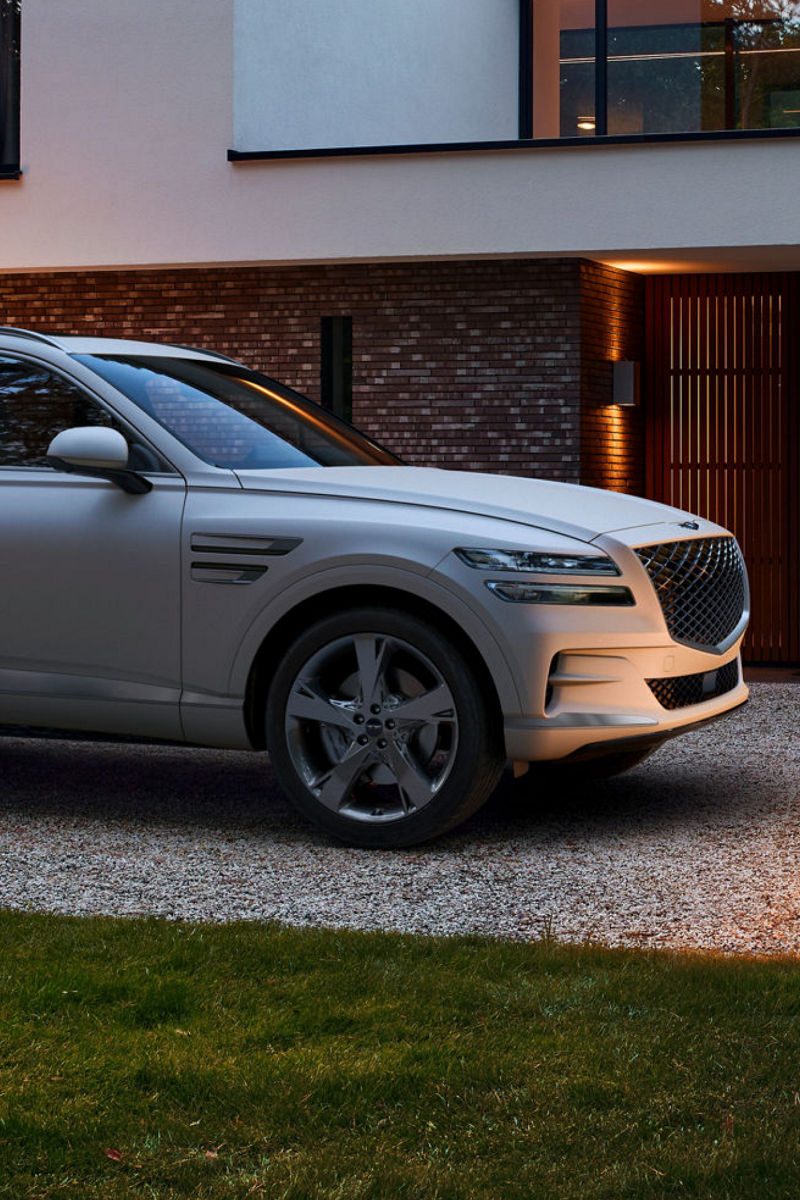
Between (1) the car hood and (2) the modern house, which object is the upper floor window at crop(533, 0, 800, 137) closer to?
(2) the modern house

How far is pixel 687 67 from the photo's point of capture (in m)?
16.0

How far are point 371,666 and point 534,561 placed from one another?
2.33 feet

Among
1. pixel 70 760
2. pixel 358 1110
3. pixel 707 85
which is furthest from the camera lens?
pixel 707 85

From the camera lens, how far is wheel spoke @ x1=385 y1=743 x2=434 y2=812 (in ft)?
21.7

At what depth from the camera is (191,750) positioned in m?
9.52

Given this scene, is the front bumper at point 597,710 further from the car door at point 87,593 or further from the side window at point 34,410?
the side window at point 34,410

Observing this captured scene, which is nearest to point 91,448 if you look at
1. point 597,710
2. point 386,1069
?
point 597,710

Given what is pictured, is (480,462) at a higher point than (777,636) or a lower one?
higher

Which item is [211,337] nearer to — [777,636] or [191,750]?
[777,636]

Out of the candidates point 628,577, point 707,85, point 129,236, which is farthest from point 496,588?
point 707,85

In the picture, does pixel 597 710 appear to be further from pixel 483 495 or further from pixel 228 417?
pixel 228 417

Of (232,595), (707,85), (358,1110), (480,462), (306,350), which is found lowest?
(358,1110)

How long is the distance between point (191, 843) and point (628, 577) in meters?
1.91

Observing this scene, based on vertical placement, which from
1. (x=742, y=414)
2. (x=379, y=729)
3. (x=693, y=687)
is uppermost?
(x=742, y=414)
